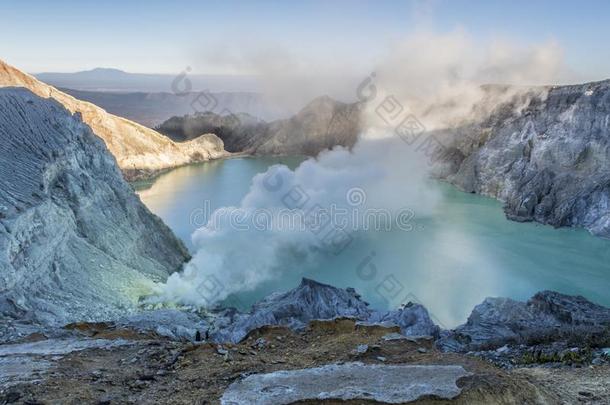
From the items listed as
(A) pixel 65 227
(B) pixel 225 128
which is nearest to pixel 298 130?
(B) pixel 225 128

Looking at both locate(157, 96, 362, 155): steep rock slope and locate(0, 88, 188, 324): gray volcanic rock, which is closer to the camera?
locate(0, 88, 188, 324): gray volcanic rock

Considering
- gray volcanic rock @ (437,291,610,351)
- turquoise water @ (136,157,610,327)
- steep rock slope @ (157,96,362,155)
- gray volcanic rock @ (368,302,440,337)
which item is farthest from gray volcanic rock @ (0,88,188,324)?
steep rock slope @ (157,96,362,155)

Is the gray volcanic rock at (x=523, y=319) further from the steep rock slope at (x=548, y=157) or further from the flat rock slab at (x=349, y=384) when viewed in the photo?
the steep rock slope at (x=548, y=157)

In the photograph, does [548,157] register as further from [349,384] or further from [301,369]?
[349,384]

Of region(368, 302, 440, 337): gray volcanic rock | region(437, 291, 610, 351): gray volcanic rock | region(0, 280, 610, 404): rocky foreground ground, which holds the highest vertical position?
region(0, 280, 610, 404): rocky foreground ground

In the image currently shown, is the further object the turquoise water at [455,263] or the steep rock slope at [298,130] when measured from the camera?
the steep rock slope at [298,130]

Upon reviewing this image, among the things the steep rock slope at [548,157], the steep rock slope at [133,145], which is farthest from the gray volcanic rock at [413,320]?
the steep rock slope at [133,145]

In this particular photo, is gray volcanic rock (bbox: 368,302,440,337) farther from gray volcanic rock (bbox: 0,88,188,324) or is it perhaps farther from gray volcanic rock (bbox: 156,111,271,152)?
gray volcanic rock (bbox: 156,111,271,152)
